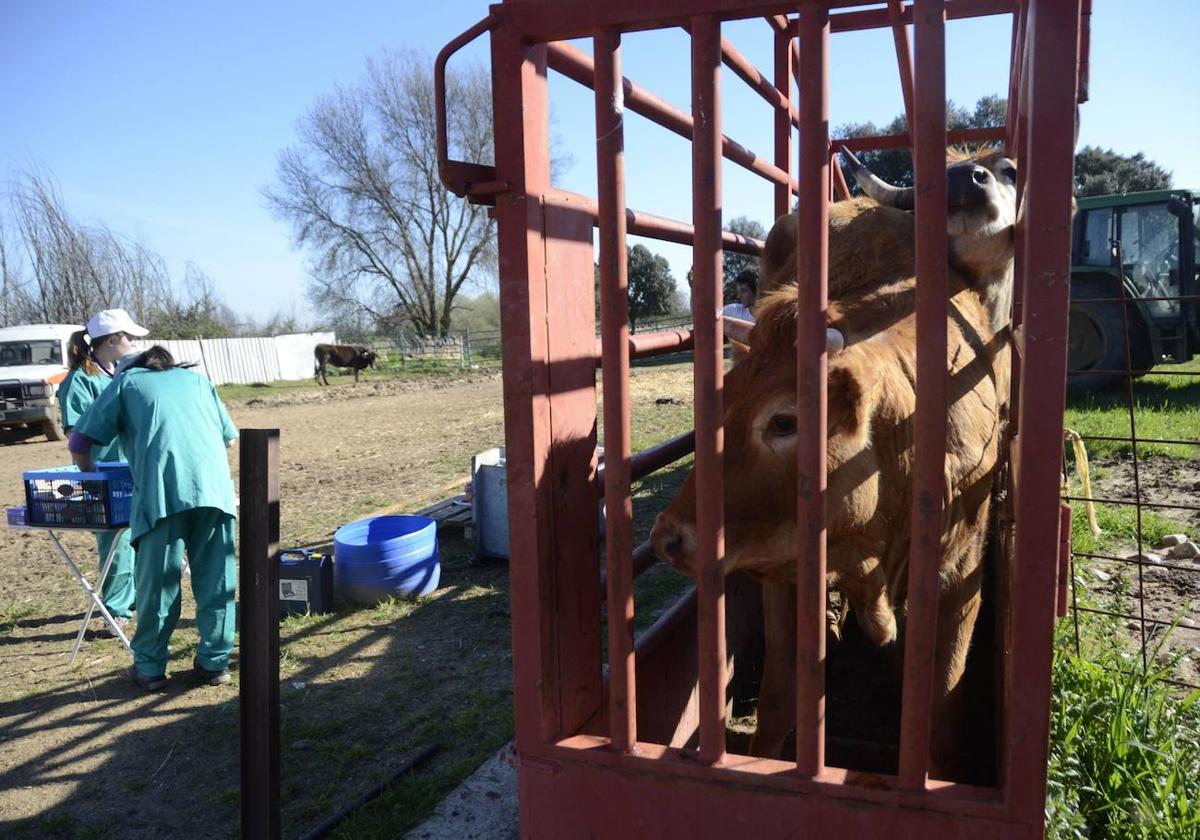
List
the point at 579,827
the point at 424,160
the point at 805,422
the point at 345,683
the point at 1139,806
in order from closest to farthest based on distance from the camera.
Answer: the point at 805,422 → the point at 579,827 → the point at 1139,806 → the point at 345,683 → the point at 424,160

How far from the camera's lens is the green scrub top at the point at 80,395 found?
20.2ft

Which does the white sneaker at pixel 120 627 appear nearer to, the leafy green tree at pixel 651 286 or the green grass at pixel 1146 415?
the green grass at pixel 1146 415

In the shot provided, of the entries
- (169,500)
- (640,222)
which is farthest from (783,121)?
(169,500)

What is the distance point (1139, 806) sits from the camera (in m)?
2.37

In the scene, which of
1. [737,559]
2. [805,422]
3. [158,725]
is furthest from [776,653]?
[158,725]

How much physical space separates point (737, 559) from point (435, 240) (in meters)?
42.7

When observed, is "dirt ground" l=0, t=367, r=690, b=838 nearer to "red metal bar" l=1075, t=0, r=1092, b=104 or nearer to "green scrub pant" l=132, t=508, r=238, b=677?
"green scrub pant" l=132, t=508, r=238, b=677

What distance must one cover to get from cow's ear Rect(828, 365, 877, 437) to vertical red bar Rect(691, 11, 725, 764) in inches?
21.0

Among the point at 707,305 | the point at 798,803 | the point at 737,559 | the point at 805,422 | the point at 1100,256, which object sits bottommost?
the point at 798,803

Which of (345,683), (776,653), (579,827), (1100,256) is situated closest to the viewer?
(579,827)

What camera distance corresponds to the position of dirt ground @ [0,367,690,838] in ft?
11.2

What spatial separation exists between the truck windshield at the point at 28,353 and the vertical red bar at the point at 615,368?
18.9 meters

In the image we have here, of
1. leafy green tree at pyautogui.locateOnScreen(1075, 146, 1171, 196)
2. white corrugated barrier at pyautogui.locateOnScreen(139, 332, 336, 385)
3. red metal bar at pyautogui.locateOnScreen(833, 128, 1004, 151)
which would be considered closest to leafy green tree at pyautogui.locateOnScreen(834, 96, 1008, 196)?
leafy green tree at pyautogui.locateOnScreen(1075, 146, 1171, 196)

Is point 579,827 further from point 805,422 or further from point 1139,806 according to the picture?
point 1139,806
